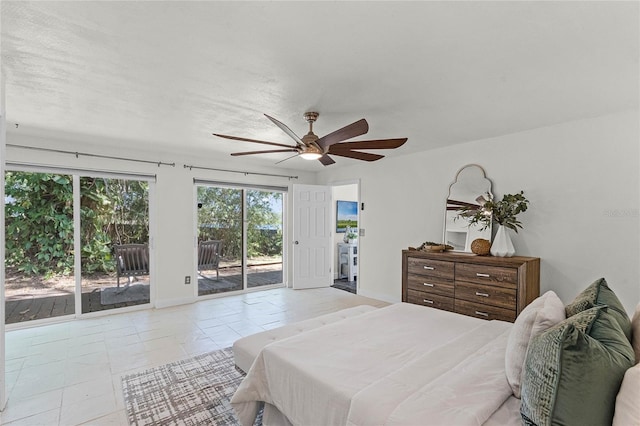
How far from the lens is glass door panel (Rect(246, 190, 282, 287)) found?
18.8ft

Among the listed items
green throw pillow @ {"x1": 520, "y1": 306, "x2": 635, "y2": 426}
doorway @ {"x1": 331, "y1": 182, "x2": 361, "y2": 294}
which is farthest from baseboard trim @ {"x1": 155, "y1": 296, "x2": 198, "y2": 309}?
green throw pillow @ {"x1": 520, "y1": 306, "x2": 635, "y2": 426}

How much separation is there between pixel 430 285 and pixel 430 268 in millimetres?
209

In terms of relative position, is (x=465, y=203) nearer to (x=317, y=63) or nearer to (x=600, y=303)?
(x=600, y=303)

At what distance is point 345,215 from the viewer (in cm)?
696

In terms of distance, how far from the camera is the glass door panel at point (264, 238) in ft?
18.8

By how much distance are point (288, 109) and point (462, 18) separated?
1.61 m

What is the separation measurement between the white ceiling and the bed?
1771 millimetres

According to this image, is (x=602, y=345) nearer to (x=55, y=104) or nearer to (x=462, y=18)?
(x=462, y=18)

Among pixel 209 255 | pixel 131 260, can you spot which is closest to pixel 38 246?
pixel 131 260

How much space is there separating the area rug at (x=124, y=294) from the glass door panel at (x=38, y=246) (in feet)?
1.24

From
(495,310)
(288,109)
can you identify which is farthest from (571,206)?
(288,109)

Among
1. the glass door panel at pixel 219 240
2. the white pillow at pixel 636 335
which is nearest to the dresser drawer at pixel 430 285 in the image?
the white pillow at pixel 636 335

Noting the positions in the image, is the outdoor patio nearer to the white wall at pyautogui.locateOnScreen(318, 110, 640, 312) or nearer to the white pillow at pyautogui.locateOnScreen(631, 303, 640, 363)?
the white wall at pyautogui.locateOnScreen(318, 110, 640, 312)

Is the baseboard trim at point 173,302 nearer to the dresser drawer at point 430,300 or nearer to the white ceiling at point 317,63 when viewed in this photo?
the white ceiling at point 317,63
